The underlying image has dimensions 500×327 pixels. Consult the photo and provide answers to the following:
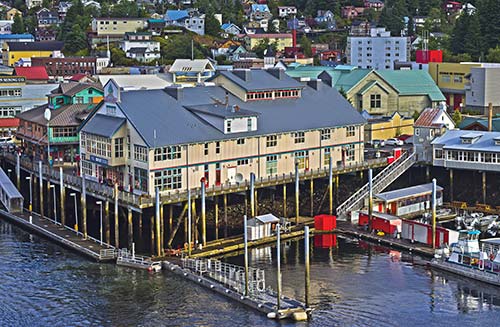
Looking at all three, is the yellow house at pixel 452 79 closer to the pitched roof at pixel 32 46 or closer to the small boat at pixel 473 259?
the small boat at pixel 473 259

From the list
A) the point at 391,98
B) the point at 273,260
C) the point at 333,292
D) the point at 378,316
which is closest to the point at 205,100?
the point at 273,260

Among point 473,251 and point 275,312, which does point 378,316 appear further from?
point 473,251

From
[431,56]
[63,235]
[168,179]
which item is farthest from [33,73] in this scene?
[431,56]

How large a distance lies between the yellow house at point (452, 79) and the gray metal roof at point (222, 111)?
41.7 meters

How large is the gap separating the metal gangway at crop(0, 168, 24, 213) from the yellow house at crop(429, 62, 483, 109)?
4843 cm

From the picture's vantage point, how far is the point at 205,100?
57750 mm

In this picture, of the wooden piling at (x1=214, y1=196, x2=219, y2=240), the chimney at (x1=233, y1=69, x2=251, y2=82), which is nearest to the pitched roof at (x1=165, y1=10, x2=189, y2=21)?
the chimney at (x1=233, y1=69, x2=251, y2=82)

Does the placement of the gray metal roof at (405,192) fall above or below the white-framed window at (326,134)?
below

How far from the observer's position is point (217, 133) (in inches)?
2112

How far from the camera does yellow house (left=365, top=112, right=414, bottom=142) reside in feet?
239

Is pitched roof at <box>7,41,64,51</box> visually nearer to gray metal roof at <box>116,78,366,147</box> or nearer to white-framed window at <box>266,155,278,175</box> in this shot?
gray metal roof at <box>116,78,366,147</box>

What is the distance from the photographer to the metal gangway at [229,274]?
40906 mm

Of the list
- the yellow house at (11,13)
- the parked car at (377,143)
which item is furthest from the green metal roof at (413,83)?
the yellow house at (11,13)

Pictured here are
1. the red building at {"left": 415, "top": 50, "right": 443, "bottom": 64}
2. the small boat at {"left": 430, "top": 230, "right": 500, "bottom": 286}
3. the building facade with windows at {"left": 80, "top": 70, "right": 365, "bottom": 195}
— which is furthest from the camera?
the red building at {"left": 415, "top": 50, "right": 443, "bottom": 64}
